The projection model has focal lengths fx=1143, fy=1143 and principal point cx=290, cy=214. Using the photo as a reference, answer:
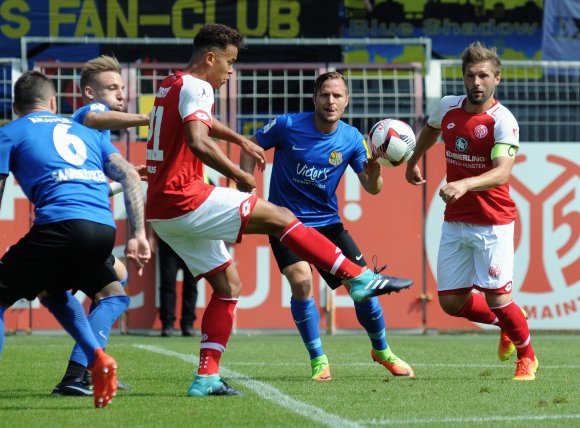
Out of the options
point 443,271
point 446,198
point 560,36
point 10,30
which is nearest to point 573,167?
point 560,36

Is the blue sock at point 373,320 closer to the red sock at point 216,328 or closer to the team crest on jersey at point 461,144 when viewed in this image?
the team crest on jersey at point 461,144

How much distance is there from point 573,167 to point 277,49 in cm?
467

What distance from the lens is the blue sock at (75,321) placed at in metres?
6.70

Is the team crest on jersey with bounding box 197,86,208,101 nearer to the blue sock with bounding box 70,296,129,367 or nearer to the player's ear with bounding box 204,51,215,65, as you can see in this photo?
the player's ear with bounding box 204,51,215,65

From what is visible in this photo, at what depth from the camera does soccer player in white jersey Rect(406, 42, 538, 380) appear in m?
8.41

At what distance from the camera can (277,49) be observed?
16.6m

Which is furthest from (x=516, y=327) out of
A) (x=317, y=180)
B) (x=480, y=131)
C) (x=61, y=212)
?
(x=61, y=212)

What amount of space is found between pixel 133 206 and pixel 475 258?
3.14 m

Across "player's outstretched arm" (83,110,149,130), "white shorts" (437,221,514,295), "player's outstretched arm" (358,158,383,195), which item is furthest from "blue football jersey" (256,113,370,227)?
"player's outstretched arm" (83,110,149,130)

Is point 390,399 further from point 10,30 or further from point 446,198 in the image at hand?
point 10,30

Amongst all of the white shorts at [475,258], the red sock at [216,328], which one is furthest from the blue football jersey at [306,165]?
the red sock at [216,328]

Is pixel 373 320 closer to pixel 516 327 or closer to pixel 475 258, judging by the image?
pixel 475 258

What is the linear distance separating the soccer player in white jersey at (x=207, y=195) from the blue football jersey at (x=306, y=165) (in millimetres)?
1583

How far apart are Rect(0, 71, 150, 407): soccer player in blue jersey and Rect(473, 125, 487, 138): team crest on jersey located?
2831 millimetres
